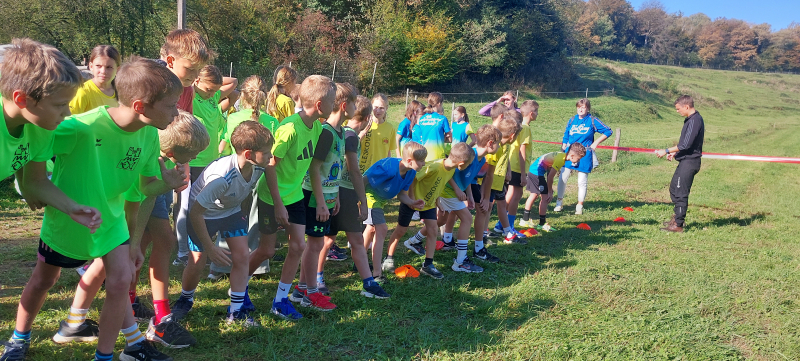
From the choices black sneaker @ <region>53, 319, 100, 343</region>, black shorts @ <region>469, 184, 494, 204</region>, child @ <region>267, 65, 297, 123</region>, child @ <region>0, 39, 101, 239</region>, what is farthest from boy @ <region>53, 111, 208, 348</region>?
black shorts @ <region>469, 184, 494, 204</region>

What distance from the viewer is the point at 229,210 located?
369 centimetres

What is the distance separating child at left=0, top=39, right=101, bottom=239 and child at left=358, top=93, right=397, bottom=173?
175 inches

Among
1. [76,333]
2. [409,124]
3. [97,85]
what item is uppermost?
[97,85]

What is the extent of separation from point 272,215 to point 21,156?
1831 mm

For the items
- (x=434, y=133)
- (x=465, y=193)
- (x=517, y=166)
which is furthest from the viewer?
(x=434, y=133)

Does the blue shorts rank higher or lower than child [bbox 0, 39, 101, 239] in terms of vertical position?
lower

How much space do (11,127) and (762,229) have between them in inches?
397

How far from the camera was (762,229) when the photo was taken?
29.0 ft

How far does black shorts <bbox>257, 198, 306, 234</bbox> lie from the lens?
4031 millimetres

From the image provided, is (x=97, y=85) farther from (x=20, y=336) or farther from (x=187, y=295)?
(x=20, y=336)

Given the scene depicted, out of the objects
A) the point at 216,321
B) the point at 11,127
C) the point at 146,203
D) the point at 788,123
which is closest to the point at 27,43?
the point at 11,127

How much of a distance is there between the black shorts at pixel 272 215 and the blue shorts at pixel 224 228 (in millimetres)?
301

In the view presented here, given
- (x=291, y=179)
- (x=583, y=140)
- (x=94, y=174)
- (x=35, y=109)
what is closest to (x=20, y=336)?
(x=94, y=174)

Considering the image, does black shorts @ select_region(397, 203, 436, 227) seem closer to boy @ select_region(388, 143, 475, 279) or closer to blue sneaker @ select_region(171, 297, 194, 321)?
boy @ select_region(388, 143, 475, 279)
